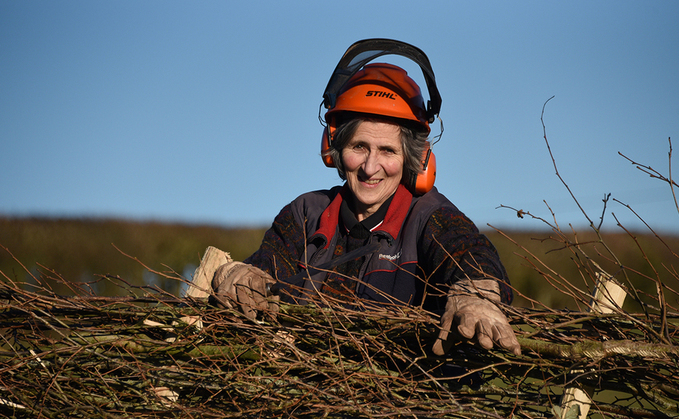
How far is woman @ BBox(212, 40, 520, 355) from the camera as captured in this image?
9.14ft

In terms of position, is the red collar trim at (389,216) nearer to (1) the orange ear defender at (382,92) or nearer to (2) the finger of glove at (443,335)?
(1) the orange ear defender at (382,92)

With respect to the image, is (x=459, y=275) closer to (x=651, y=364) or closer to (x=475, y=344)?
(x=475, y=344)

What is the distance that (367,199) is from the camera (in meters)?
3.11

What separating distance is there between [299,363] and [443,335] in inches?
22.8

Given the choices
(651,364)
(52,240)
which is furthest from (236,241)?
(651,364)

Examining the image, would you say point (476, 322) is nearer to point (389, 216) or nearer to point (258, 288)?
point (258, 288)

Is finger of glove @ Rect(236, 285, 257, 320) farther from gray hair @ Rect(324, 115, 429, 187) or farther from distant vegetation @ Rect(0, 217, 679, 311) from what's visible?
distant vegetation @ Rect(0, 217, 679, 311)

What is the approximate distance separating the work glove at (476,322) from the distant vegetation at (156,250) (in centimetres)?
623

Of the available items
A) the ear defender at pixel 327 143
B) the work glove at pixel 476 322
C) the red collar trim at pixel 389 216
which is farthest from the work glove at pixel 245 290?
the ear defender at pixel 327 143

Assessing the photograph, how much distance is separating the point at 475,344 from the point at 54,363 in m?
1.85

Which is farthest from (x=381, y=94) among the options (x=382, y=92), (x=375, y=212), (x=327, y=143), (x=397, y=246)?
(x=397, y=246)

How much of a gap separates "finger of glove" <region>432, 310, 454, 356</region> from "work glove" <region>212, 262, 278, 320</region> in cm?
73

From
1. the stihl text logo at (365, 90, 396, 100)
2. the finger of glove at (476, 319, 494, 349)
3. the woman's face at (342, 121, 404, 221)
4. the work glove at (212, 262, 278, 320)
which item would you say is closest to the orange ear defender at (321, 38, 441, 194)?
the stihl text logo at (365, 90, 396, 100)

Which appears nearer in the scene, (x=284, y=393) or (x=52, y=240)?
(x=284, y=393)
